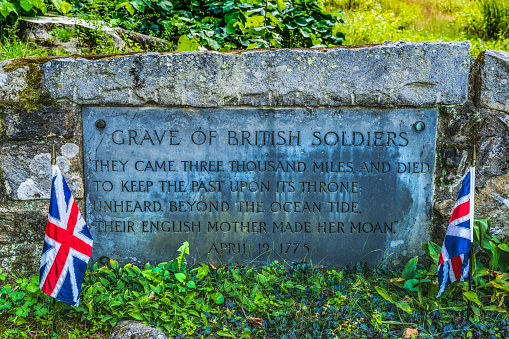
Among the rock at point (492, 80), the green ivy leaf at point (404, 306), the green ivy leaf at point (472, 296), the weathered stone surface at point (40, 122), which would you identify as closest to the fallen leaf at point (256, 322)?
the green ivy leaf at point (404, 306)

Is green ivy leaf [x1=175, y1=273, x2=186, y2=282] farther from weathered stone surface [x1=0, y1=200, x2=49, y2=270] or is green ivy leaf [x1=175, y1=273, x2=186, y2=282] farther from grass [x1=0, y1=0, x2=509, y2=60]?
grass [x1=0, y1=0, x2=509, y2=60]

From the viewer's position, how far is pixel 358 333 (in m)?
2.18

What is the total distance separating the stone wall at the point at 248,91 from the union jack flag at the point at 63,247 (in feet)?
1.63

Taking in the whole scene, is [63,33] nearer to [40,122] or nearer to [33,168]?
[40,122]

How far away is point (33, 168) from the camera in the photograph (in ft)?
8.42

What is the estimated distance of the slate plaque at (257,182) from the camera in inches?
102

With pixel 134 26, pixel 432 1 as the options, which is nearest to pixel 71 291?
pixel 134 26

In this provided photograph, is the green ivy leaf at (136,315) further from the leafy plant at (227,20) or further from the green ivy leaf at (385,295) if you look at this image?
the leafy plant at (227,20)

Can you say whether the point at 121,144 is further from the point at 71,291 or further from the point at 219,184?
the point at 71,291

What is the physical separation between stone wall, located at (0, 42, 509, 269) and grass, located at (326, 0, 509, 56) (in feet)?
7.49

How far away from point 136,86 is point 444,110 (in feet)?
6.70

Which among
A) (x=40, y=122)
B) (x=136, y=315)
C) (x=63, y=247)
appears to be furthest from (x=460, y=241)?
(x=40, y=122)

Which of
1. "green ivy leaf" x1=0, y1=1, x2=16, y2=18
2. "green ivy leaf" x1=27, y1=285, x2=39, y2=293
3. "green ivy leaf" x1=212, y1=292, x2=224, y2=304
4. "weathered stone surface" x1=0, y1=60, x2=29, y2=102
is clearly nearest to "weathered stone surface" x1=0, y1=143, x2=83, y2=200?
"weathered stone surface" x1=0, y1=60, x2=29, y2=102

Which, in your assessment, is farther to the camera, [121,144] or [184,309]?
[121,144]
